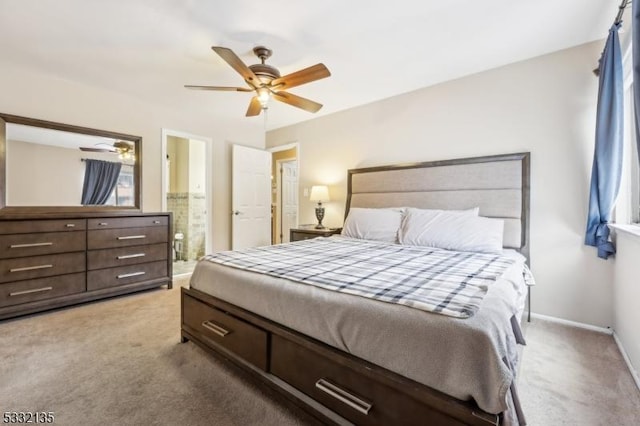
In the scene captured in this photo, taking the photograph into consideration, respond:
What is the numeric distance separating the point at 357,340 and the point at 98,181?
12.1 ft

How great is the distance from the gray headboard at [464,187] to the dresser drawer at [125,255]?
257cm

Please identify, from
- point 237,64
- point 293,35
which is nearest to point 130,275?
point 237,64

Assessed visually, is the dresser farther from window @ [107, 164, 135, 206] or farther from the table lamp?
the table lamp

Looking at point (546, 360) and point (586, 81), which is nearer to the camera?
point (546, 360)

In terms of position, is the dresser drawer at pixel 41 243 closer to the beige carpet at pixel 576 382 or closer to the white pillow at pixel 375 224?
the white pillow at pixel 375 224

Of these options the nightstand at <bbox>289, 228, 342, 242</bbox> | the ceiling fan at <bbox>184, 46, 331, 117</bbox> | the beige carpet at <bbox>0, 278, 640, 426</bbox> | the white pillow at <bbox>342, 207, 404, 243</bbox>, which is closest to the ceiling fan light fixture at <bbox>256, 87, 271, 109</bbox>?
the ceiling fan at <bbox>184, 46, 331, 117</bbox>

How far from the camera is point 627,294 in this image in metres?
1.93

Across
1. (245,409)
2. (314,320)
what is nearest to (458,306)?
(314,320)

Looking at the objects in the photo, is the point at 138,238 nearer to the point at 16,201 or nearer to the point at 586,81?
the point at 16,201

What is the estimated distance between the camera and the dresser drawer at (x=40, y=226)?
2.53 meters

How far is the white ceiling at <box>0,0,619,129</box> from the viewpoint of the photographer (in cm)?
203

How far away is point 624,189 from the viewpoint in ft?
7.46

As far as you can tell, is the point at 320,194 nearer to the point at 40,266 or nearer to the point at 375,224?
the point at 375,224

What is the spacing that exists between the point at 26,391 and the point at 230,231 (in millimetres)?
3163
